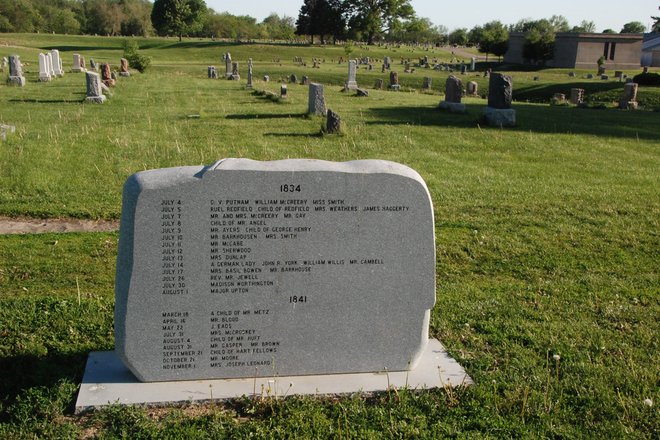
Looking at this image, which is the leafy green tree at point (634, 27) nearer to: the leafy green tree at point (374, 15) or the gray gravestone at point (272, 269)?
the leafy green tree at point (374, 15)

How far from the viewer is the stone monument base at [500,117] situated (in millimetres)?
19500

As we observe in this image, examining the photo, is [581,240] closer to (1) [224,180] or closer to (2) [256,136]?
(1) [224,180]

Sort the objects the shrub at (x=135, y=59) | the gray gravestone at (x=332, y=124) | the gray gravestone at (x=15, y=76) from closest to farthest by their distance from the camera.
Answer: the gray gravestone at (x=332, y=124) → the gray gravestone at (x=15, y=76) → the shrub at (x=135, y=59)

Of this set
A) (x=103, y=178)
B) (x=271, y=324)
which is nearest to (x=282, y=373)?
(x=271, y=324)

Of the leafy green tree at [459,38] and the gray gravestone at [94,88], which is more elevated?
the leafy green tree at [459,38]

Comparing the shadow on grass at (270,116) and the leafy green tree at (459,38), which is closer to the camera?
the shadow on grass at (270,116)

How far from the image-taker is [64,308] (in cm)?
600

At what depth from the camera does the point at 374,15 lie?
9812cm

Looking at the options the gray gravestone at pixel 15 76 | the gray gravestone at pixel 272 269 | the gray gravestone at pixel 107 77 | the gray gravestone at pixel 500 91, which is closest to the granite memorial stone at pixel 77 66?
the gray gravestone at pixel 107 77

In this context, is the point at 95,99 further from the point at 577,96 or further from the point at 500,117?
the point at 577,96

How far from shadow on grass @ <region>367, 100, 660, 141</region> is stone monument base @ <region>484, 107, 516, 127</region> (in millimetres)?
250

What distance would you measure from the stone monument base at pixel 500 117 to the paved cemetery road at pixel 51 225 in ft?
44.9

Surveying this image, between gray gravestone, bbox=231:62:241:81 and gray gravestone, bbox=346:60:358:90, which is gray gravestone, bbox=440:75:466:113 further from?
gray gravestone, bbox=231:62:241:81

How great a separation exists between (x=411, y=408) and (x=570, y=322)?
2.37 m
